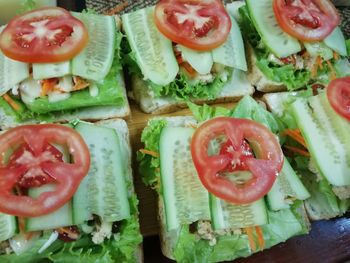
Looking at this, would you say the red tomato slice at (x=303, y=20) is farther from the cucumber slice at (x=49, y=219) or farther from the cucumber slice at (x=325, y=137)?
the cucumber slice at (x=49, y=219)

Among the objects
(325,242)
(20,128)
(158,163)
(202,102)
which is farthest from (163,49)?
(325,242)

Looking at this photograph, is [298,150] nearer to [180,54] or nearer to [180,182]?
[180,182]

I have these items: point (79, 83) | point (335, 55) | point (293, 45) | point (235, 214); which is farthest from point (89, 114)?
point (335, 55)

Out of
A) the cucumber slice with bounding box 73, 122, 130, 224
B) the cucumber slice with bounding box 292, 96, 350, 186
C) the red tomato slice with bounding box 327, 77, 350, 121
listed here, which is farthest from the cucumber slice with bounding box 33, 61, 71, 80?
the red tomato slice with bounding box 327, 77, 350, 121

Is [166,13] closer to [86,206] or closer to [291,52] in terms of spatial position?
[291,52]

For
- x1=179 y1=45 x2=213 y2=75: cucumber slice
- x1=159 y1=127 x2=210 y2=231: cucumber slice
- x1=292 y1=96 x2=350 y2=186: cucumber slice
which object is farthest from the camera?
x1=179 y1=45 x2=213 y2=75: cucumber slice

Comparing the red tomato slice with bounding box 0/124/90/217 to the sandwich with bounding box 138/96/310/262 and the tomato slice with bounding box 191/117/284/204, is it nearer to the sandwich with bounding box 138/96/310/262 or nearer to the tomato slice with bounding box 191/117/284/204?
the sandwich with bounding box 138/96/310/262

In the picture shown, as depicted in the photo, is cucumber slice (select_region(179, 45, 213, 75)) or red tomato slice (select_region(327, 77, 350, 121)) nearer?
red tomato slice (select_region(327, 77, 350, 121))
